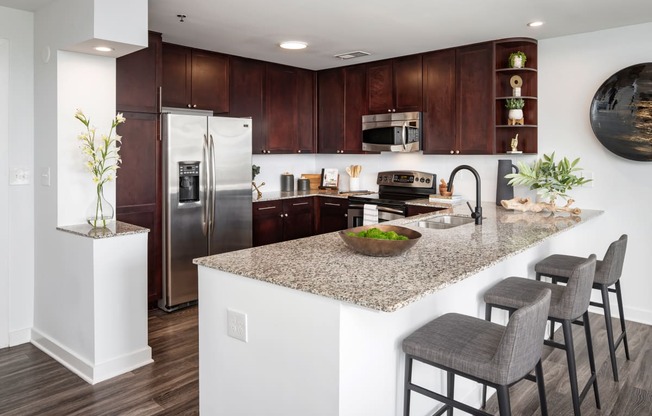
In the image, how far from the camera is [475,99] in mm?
4547

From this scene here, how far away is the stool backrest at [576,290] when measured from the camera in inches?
88.7

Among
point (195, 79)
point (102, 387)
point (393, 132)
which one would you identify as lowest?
point (102, 387)

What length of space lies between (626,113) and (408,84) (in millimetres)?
1958

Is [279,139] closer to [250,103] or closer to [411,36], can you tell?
[250,103]

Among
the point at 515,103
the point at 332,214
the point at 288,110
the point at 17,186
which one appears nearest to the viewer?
the point at 17,186

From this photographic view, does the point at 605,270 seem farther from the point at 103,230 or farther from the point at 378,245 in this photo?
the point at 103,230

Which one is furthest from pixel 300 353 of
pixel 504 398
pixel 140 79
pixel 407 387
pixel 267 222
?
pixel 267 222

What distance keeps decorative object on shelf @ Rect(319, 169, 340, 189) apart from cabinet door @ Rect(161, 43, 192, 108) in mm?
1987

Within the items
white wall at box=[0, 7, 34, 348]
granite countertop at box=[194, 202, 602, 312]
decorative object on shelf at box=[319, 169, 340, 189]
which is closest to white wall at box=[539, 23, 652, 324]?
granite countertop at box=[194, 202, 602, 312]

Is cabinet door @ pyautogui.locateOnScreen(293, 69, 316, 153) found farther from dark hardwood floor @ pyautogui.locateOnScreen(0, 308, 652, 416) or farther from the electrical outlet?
the electrical outlet

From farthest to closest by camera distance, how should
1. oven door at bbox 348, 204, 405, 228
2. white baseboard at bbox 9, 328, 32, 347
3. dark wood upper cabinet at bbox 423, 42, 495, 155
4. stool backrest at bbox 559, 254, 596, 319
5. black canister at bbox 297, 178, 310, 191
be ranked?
black canister at bbox 297, 178, 310, 191, oven door at bbox 348, 204, 405, 228, dark wood upper cabinet at bbox 423, 42, 495, 155, white baseboard at bbox 9, 328, 32, 347, stool backrest at bbox 559, 254, 596, 319

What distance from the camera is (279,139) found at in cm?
550

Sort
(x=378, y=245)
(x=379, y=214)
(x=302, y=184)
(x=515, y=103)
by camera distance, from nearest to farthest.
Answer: (x=378, y=245), (x=515, y=103), (x=379, y=214), (x=302, y=184)

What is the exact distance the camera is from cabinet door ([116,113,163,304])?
12.6 ft
